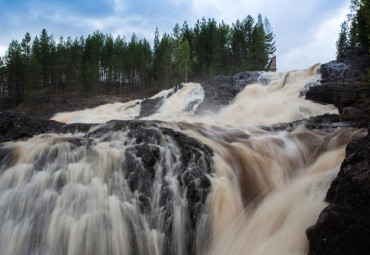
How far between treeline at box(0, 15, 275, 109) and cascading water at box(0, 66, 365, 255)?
36.9 m

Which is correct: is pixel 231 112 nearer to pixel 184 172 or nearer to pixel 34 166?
pixel 184 172

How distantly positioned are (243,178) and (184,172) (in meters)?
1.26

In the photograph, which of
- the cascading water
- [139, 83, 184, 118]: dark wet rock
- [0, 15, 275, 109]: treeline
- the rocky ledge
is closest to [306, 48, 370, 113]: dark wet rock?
the cascading water

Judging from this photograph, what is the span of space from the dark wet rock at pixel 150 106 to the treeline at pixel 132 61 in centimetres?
1989

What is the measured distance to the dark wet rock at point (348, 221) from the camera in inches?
95.9

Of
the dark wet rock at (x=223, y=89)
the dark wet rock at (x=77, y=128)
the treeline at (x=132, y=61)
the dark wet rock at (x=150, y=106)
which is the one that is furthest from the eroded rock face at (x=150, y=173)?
the treeline at (x=132, y=61)

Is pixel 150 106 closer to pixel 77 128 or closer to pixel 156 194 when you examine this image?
pixel 77 128

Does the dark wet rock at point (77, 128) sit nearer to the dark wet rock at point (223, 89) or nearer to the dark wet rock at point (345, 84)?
the dark wet rock at point (345, 84)

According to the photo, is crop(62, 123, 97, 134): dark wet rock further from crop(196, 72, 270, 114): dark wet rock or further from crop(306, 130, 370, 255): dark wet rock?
crop(196, 72, 270, 114): dark wet rock

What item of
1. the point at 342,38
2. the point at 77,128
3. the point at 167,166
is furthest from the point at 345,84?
the point at 342,38

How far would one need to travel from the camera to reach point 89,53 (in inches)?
2138

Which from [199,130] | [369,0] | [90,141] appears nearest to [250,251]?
[90,141]

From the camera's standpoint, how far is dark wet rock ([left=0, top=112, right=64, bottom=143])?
20.7 feet

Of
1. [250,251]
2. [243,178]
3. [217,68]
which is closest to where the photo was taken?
[250,251]
